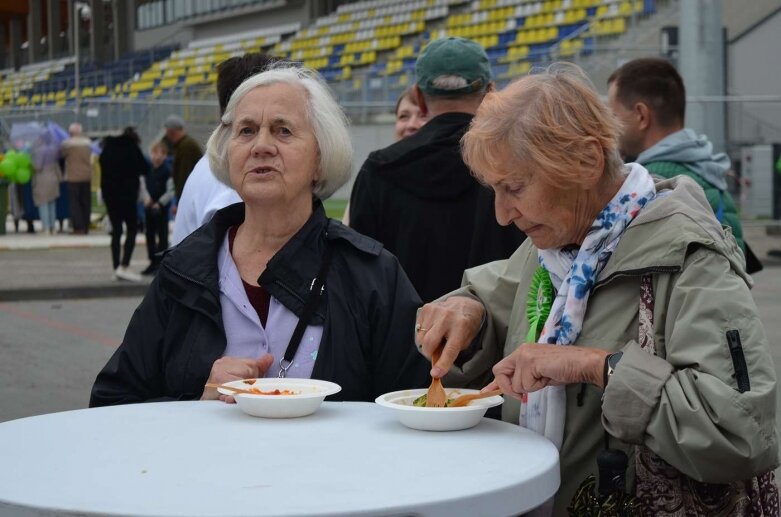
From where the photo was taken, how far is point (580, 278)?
2.45m

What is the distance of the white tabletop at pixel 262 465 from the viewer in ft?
6.36

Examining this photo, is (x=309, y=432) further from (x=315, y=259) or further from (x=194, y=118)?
(x=194, y=118)

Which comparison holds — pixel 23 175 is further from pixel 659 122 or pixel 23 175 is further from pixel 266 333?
pixel 266 333

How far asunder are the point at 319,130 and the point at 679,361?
1380mm

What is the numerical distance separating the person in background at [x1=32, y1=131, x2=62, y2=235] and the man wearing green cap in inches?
753

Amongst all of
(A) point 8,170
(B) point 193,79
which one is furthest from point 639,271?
(B) point 193,79

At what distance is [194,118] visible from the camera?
1046 inches

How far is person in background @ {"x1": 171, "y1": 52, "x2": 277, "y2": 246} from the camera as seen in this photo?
170 inches

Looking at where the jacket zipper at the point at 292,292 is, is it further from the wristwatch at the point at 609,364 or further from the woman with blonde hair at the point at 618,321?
the wristwatch at the point at 609,364

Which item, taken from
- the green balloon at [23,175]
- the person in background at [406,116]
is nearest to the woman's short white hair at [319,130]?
the person in background at [406,116]

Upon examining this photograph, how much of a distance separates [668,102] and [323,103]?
1820 millimetres

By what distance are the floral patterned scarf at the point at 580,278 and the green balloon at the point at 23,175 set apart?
21171mm

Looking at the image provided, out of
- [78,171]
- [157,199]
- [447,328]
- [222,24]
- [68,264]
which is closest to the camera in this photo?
[447,328]

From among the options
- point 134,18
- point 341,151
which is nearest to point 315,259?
point 341,151
